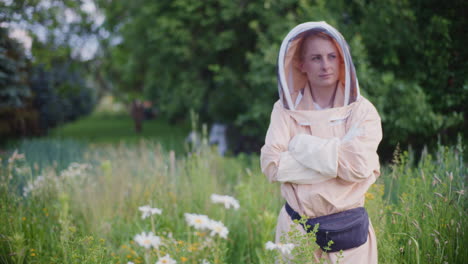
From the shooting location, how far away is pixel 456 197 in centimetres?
264

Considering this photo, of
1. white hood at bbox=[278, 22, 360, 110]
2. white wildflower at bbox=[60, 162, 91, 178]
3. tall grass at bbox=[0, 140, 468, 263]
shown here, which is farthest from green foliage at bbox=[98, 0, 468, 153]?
white wildflower at bbox=[60, 162, 91, 178]

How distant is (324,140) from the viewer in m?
1.89

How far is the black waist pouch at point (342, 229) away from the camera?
1.89 metres

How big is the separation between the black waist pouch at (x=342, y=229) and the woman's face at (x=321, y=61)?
771mm

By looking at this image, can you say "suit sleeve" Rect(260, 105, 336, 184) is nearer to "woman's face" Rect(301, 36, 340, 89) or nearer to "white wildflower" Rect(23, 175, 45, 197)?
"woman's face" Rect(301, 36, 340, 89)

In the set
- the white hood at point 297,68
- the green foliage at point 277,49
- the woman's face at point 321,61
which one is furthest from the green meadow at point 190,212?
the green foliage at point 277,49

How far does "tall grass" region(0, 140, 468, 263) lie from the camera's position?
2385 mm

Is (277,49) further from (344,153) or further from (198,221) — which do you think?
(344,153)

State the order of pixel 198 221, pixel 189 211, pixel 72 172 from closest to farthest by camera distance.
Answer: pixel 198 221 → pixel 189 211 → pixel 72 172

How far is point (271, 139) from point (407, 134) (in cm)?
416

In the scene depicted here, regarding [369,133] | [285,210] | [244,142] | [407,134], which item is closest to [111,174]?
[285,210]

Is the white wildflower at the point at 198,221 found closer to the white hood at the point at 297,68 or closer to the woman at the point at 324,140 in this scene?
the woman at the point at 324,140

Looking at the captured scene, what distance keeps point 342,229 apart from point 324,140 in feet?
1.60

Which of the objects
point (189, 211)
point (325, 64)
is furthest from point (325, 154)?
point (189, 211)
